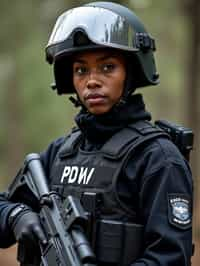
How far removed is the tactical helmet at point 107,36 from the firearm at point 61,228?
59cm

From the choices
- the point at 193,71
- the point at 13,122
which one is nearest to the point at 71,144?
the point at 193,71

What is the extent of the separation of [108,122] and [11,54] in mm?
9023

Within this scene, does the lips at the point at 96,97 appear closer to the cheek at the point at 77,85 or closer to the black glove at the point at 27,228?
the cheek at the point at 77,85

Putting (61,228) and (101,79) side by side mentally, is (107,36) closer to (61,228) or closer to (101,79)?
(101,79)

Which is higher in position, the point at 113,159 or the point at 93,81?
the point at 93,81

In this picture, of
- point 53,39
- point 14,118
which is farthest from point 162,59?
point 53,39

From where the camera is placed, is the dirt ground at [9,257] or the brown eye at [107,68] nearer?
the brown eye at [107,68]

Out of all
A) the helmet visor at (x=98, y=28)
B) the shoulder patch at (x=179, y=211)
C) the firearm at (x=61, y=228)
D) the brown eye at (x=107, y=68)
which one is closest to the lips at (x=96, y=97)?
the brown eye at (x=107, y=68)

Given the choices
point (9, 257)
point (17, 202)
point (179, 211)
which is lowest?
point (9, 257)

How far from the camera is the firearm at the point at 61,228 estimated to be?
288cm

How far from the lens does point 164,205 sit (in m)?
2.98

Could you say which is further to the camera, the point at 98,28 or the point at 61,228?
the point at 98,28

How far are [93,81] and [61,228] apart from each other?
0.62m

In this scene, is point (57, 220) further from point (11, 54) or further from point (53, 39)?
point (11, 54)
